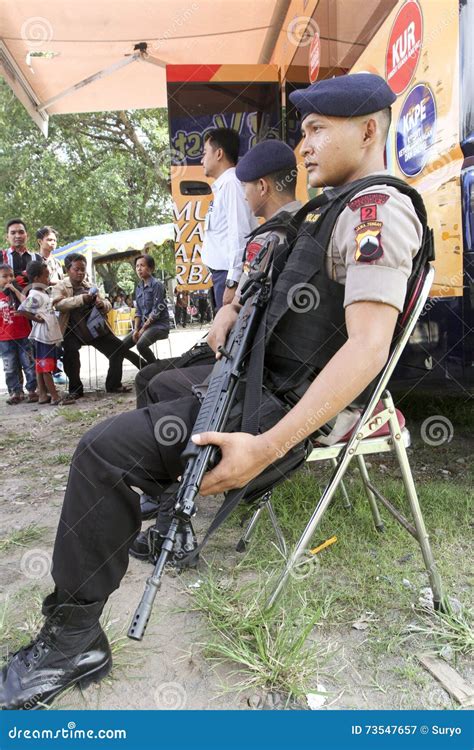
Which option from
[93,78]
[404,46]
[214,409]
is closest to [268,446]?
[214,409]

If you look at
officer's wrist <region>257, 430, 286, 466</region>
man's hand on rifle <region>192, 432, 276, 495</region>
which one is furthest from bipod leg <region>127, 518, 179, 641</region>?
officer's wrist <region>257, 430, 286, 466</region>

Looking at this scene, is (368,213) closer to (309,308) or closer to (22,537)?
(309,308)

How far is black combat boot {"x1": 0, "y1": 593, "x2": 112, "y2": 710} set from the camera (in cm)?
141

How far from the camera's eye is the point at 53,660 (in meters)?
1.44

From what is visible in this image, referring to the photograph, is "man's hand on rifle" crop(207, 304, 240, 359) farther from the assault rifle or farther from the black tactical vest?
the black tactical vest

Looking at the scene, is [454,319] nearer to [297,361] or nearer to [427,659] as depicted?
[297,361]

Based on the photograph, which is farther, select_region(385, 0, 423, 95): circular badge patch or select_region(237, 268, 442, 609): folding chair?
select_region(385, 0, 423, 95): circular badge patch

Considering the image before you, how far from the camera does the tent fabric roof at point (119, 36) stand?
17.2ft

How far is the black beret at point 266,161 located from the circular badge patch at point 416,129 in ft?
1.67

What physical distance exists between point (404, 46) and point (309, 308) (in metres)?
1.64

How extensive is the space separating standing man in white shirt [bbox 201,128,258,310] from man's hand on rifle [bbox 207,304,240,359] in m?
1.12

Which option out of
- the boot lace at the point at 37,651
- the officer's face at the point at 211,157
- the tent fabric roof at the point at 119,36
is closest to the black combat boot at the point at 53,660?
the boot lace at the point at 37,651

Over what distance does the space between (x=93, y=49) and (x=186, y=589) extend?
6.31m

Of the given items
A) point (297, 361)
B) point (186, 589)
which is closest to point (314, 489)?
point (186, 589)
